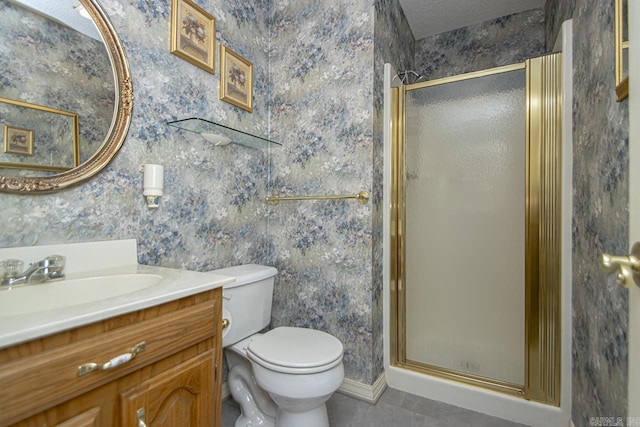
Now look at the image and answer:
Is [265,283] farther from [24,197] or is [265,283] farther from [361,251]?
[24,197]

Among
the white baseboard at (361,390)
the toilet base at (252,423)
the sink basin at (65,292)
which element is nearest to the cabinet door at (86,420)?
the sink basin at (65,292)

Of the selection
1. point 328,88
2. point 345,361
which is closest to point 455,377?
point 345,361

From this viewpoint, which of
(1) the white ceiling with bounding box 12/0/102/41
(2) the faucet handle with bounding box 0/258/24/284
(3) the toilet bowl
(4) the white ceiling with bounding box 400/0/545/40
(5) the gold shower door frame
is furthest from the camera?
(4) the white ceiling with bounding box 400/0/545/40

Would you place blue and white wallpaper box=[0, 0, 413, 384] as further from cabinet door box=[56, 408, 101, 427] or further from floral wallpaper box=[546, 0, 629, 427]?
floral wallpaper box=[546, 0, 629, 427]

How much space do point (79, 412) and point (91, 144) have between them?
889mm

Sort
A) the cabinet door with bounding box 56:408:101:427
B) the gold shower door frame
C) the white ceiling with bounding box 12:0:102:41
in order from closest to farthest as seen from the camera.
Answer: the cabinet door with bounding box 56:408:101:427
the white ceiling with bounding box 12:0:102:41
the gold shower door frame

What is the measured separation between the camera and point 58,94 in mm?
1030

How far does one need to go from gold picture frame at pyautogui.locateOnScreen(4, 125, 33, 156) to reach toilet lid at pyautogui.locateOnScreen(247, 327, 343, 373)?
109 cm

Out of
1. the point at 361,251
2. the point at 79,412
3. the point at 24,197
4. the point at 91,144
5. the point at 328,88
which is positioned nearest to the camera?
the point at 79,412

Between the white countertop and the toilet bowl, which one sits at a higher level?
the white countertop

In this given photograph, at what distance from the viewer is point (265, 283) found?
1542 millimetres

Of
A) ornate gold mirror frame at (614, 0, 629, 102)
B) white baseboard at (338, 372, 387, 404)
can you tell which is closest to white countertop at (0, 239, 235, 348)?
white baseboard at (338, 372, 387, 404)

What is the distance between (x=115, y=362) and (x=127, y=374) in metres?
0.07

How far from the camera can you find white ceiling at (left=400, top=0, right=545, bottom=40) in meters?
2.03
